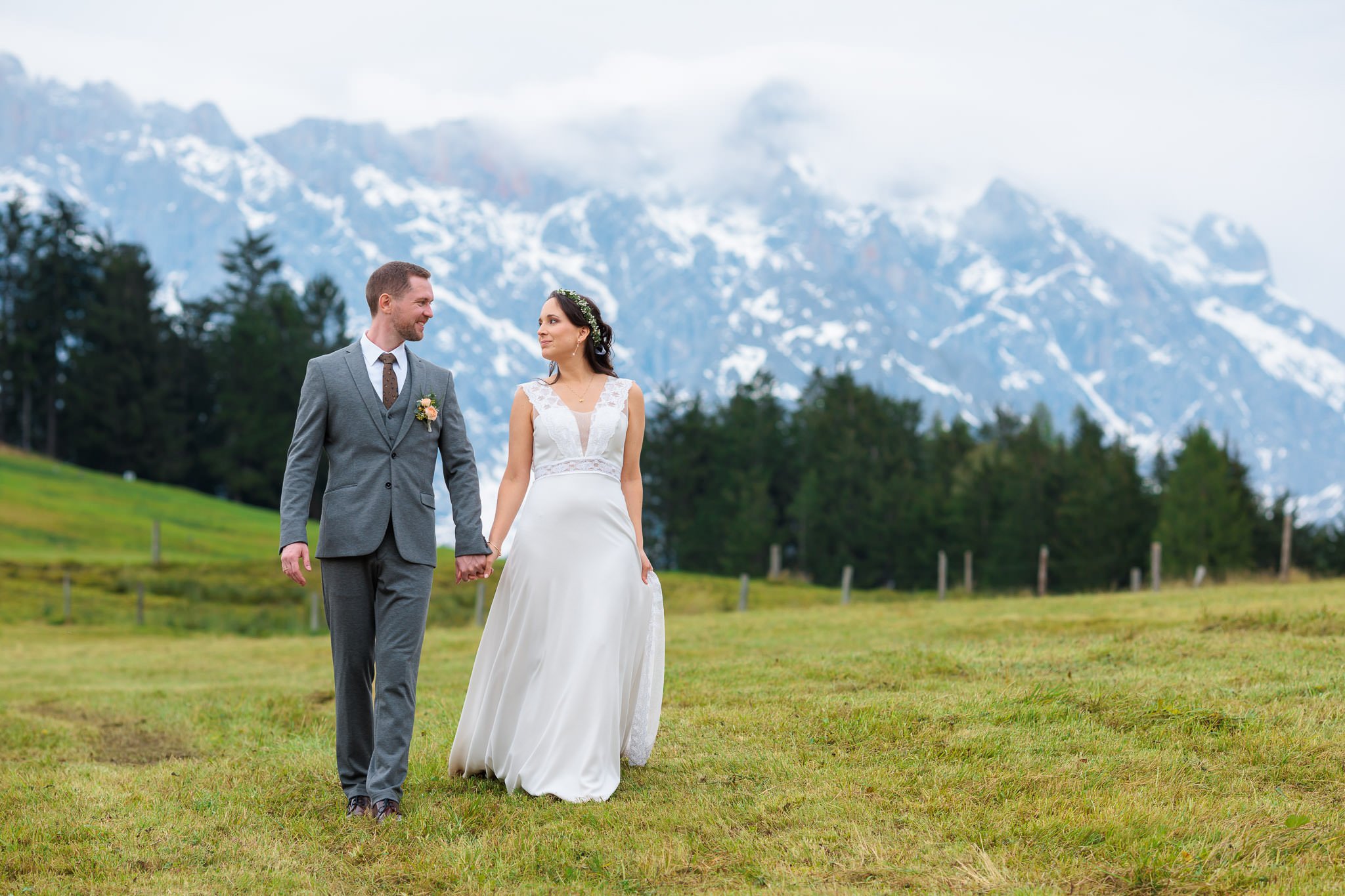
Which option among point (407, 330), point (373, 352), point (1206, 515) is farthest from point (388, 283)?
point (1206, 515)

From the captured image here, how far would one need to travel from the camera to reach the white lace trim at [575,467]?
7.55 meters

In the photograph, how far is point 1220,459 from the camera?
2825 inches

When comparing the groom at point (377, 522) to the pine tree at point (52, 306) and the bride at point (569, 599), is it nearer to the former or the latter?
the bride at point (569, 599)

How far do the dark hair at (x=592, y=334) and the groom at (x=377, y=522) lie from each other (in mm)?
887

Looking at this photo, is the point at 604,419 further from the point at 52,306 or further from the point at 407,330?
the point at 52,306

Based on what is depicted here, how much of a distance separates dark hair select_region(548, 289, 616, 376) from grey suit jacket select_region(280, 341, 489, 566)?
942mm

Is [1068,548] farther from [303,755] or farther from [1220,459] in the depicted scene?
[303,755]

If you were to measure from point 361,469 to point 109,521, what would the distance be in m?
56.6

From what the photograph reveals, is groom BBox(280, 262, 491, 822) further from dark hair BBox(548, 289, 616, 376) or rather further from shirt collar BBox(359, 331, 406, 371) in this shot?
dark hair BBox(548, 289, 616, 376)

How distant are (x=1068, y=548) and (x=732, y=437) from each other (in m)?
34.0

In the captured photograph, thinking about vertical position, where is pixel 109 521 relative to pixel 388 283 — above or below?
below

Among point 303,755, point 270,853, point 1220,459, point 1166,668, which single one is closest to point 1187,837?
point 270,853

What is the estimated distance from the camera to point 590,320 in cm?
777

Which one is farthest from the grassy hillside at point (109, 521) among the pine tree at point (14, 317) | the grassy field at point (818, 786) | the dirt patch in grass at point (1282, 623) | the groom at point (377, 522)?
the groom at point (377, 522)
